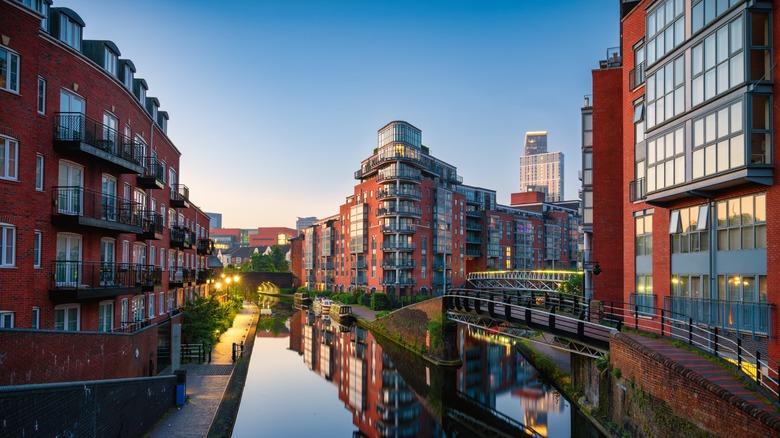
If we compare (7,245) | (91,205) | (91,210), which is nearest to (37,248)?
(7,245)

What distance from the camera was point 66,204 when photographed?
55.0 ft

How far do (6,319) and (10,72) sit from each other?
23.2 feet

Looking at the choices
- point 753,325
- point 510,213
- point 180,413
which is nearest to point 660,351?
point 753,325

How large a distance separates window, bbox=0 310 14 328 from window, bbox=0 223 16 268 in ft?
4.45

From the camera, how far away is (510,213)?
88.7 m

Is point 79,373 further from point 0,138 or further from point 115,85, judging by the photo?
point 115,85

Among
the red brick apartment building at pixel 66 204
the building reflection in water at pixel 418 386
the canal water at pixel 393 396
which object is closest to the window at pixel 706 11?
the canal water at pixel 393 396

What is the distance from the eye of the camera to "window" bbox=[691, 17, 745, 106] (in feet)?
49.1

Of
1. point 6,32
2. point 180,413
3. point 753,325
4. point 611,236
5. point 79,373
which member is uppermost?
point 6,32

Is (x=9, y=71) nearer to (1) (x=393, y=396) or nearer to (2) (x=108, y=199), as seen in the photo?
(2) (x=108, y=199)

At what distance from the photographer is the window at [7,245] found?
14.2 metres

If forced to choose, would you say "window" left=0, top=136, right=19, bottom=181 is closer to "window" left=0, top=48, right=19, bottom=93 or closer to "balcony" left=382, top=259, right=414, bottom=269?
"window" left=0, top=48, right=19, bottom=93

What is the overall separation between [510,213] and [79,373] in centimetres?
8052

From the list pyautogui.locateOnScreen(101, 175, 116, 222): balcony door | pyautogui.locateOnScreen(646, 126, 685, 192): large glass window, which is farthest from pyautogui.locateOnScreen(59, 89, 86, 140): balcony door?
pyautogui.locateOnScreen(646, 126, 685, 192): large glass window
